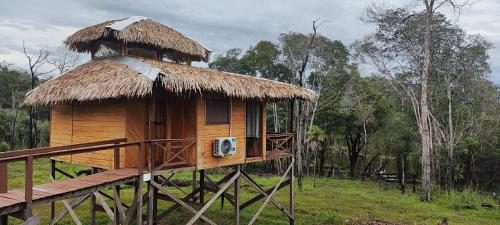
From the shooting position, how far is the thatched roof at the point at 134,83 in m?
8.13

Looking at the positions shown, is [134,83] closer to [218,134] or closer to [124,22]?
[218,134]

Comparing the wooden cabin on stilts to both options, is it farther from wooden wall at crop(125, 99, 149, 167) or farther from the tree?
the tree

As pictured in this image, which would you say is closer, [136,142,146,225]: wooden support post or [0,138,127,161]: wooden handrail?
[0,138,127,161]: wooden handrail

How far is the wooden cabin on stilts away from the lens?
8.05 m

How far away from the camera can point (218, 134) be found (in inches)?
386

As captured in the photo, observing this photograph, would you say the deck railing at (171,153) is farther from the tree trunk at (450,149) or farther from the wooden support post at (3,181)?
the tree trunk at (450,149)

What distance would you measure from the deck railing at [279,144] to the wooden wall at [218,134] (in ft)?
4.76

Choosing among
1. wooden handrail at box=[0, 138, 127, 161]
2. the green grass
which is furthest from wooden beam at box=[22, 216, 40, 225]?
the green grass

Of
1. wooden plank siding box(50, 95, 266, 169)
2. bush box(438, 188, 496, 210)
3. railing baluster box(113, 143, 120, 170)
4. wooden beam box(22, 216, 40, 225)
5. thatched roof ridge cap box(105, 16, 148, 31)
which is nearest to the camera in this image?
wooden beam box(22, 216, 40, 225)

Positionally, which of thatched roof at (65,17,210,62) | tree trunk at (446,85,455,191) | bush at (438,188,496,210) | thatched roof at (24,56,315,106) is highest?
thatched roof at (65,17,210,62)

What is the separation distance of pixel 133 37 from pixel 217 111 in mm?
3031

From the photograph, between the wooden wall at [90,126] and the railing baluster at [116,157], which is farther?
the wooden wall at [90,126]

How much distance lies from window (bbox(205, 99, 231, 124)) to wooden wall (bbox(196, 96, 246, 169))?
124 mm

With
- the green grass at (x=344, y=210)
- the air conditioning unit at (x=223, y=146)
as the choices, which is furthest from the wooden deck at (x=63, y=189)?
the green grass at (x=344, y=210)
